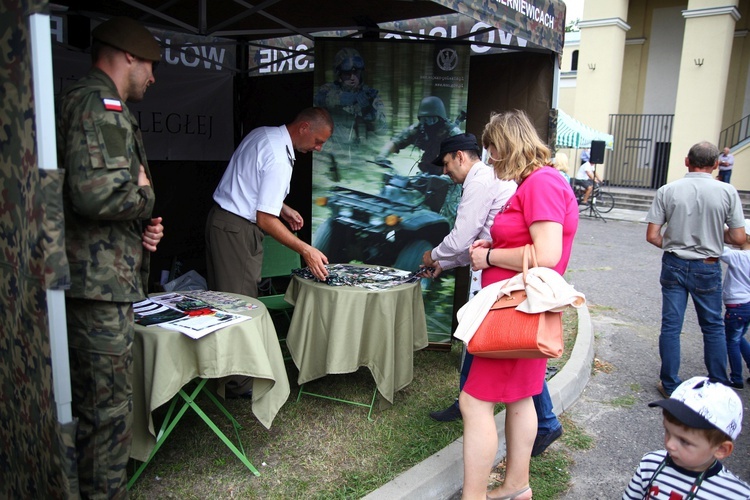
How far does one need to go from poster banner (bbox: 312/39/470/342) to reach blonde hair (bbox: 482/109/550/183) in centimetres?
193

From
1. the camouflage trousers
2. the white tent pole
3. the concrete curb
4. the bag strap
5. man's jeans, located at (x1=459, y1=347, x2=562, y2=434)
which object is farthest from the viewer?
man's jeans, located at (x1=459, y1=347, x2=562, y2=434)

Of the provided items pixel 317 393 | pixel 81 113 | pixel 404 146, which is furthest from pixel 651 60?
pixel 81 113

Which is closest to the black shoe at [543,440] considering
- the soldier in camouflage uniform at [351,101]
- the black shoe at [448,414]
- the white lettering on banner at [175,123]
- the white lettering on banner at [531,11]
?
the black shoe at [448,414]

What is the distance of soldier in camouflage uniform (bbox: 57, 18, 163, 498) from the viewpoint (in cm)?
197

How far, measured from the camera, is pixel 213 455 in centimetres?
292

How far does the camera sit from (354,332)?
3.33 meters

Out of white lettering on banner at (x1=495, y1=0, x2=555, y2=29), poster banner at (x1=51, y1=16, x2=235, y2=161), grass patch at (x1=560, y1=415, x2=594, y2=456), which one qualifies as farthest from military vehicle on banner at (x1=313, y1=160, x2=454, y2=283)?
poster banner at (x1=51, y1=16, x2=235, y2=161)

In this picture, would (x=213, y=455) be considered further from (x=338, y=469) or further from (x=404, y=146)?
(x=404, y=146)

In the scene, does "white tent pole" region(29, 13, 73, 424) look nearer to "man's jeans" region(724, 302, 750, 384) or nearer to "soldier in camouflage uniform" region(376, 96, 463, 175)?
"soldier in camouflage uniform" region(376, 96, 463, 175)

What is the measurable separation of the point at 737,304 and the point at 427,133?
8.33 ft

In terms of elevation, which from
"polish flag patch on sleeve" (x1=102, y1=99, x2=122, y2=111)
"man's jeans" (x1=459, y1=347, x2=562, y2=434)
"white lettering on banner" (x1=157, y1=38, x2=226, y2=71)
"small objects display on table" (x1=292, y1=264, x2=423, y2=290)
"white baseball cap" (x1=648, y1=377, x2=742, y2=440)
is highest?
"white lettering on banner" (x1=157, y1=38, x2=226, y2=71)

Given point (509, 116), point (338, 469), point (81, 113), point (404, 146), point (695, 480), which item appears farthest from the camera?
point (404, 146)

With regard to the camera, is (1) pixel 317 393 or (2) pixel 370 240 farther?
(2) pixel 370 240

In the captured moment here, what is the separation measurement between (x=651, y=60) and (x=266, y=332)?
68.9ft
